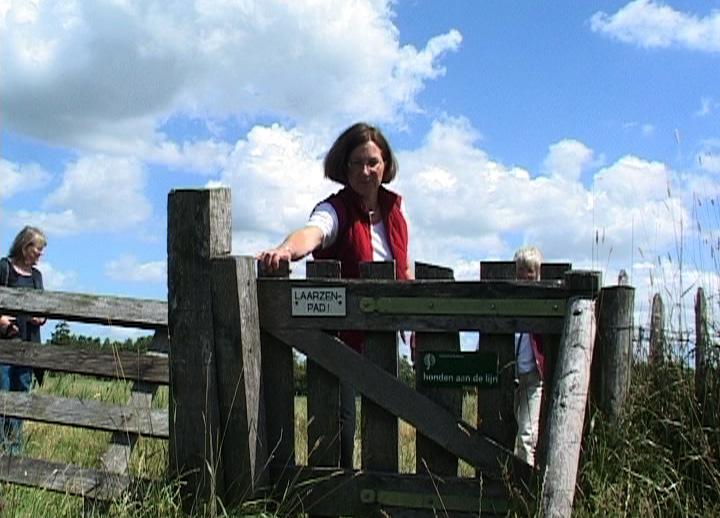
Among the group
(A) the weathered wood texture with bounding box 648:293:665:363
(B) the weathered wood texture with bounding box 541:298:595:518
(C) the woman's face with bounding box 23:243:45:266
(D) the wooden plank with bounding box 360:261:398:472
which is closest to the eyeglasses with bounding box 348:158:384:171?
(D) the wooden plank with bounding box 360:261:398:472

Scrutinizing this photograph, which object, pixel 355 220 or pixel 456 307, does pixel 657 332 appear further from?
pixel 355 220

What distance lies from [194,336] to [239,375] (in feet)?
1.01

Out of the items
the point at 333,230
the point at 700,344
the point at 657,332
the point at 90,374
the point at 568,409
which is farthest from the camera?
the point at 90,374

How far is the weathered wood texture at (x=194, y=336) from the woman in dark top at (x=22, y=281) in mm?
3225

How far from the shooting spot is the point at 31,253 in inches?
326

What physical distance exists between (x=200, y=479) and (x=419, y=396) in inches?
47.5

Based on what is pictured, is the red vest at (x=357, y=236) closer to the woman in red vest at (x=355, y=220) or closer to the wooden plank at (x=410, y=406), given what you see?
the woman in red vest at (x=355, y=220)

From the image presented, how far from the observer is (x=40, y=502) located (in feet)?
17.3

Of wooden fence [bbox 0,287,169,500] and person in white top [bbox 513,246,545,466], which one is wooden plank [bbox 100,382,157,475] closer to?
wooden fence [bbox 0,287,169,500]

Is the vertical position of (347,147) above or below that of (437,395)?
above

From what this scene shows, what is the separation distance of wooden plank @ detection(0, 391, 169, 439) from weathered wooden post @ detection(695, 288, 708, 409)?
119 inches

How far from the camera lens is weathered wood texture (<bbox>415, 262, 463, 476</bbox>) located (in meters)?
4.70

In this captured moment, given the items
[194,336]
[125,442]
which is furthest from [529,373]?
[125,442]

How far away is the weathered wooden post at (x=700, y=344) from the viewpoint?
16.2 feet
